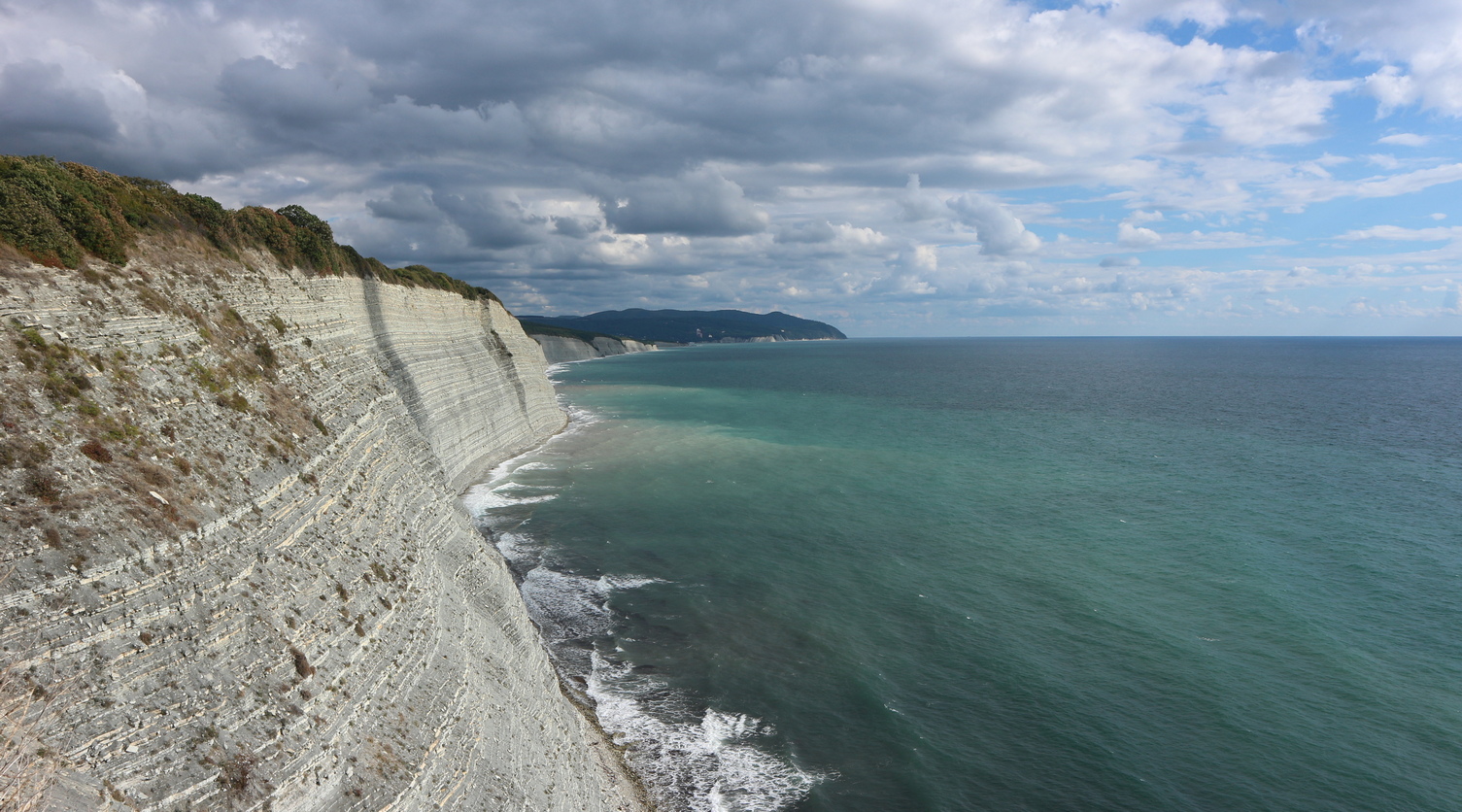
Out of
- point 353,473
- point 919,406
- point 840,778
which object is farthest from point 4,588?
point 919,406

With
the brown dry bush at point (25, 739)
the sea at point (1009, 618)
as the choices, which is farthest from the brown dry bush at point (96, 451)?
the sea at point (1009, 618)

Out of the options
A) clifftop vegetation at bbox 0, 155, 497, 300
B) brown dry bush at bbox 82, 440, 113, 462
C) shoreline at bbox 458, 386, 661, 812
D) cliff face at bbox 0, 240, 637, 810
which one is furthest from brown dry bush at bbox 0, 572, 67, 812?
shoreline at bbox 458, 386, 661, 812

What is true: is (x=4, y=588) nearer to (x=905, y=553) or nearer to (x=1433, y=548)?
(x=905, y=553)

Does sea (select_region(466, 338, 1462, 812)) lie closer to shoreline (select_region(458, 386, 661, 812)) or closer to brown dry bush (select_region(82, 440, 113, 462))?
shoreline (select_region(458, 386, 661, 812))

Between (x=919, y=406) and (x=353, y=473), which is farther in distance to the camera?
(x=919, y=406)

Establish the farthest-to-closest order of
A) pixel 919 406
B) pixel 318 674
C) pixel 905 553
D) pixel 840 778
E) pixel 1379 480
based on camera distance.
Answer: pixel 919 406, pixel 1379 480, pixel 905 553, pixel 840 778, pixel 318 674

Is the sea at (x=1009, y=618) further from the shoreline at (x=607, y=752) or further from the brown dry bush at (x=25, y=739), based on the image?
the brown dry bush at (x=25, y=739)

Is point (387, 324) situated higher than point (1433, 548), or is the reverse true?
point (387, 324)
